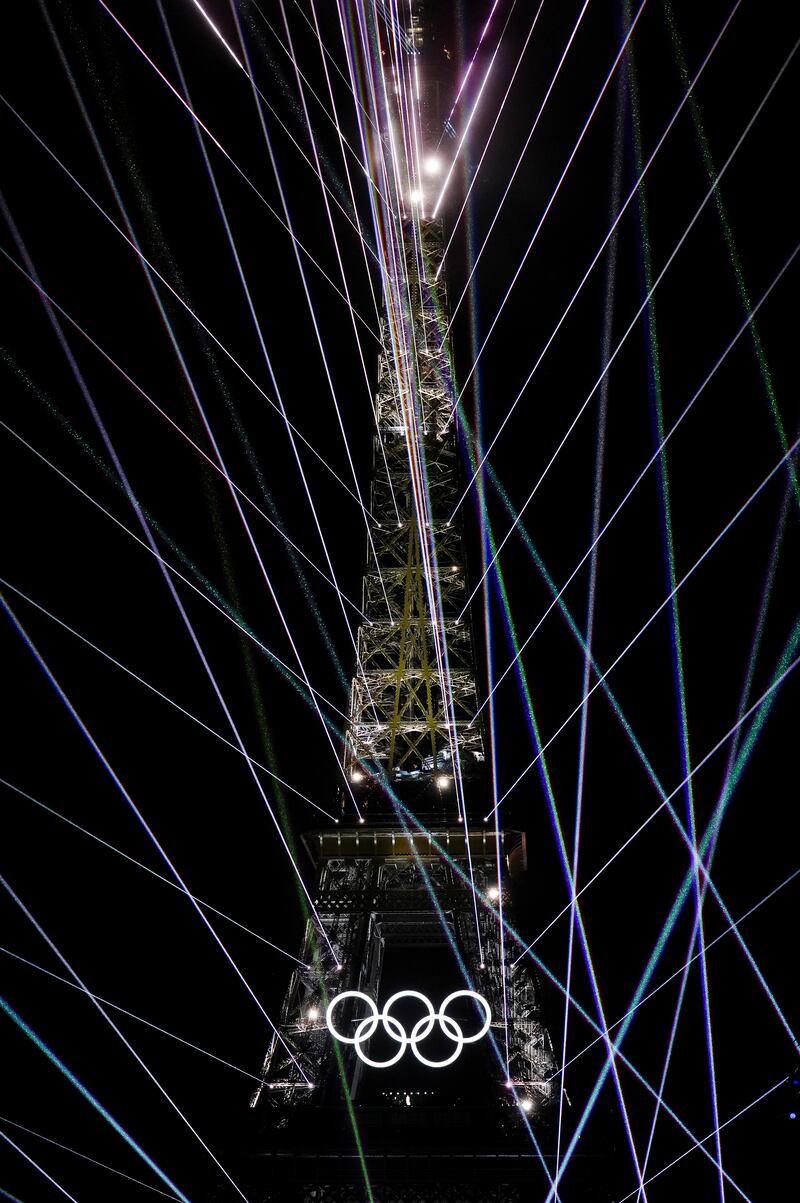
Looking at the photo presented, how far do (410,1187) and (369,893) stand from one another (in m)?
7.35

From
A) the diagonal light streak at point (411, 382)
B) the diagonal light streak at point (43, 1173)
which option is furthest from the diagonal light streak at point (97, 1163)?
the diagonal light streak at point (411, 382)

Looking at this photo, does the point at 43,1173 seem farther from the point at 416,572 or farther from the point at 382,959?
the point at 416,572

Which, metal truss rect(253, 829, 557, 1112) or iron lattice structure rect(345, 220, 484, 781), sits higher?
iron lattice structure rect(345, 220, 484, 781)

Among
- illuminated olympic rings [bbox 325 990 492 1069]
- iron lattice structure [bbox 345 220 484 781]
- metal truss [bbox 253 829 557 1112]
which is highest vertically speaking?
iron lattice structure [bbox 345 220 484 781]

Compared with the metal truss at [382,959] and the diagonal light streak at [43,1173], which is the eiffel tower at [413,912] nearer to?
the metal truss at [382,959]

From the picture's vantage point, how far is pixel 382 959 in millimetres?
17234

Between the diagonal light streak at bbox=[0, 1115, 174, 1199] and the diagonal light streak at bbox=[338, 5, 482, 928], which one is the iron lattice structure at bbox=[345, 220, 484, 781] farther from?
the diagonal light streak at bbox=[0, 1115, 174, 1199]

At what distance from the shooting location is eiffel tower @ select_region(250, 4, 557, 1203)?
9961 mm

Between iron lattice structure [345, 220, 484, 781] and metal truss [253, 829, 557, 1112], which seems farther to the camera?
iron lattice structure [345, 220, 484, 781]

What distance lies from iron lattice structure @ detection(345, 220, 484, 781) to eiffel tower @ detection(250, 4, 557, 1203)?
6 cm

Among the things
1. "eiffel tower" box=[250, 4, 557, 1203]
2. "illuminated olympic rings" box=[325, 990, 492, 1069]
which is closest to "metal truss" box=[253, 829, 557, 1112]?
"eiffel tower" box=[250, 4, 557, 1203]

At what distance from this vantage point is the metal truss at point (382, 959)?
39.6ft

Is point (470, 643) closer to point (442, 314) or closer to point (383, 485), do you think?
point (383, 485)

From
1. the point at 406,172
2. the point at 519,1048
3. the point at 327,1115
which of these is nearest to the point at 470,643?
the point at 519,1048
